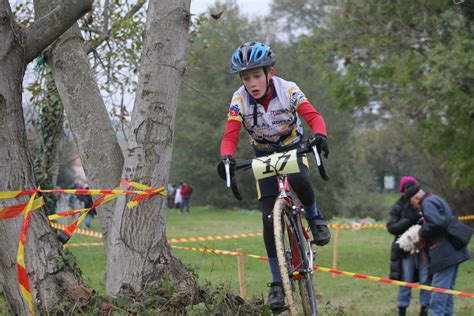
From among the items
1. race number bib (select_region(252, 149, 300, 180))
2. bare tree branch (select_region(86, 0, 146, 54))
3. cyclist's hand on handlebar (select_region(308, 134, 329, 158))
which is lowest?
race number bib (select_region(252, 149, 300, 180))

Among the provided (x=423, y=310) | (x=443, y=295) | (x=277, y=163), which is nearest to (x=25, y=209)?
(x=277, y=163)

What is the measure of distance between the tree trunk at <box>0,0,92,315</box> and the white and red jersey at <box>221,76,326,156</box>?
1.48m

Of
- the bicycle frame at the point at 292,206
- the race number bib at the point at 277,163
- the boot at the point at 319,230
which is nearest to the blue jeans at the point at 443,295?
the boot at the point at 319,230

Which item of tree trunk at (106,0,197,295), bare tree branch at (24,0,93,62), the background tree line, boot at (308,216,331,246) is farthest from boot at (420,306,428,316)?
bare tree branch at (24,0,93,62)

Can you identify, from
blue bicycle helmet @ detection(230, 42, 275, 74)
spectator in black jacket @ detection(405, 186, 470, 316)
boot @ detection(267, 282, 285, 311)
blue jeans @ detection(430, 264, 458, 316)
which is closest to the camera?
blue bicycle helmet @ detection(230, 42, 275, 74)

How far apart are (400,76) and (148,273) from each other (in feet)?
43.6

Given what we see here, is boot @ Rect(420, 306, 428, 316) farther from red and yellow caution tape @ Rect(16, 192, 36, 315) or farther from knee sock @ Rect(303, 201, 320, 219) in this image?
red and yellow caution tape @ Rect(16, 192, 36, 315)

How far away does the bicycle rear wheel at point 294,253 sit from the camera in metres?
5.85

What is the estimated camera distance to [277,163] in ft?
19.6

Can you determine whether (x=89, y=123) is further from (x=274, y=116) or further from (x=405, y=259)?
(x=405, y=259)

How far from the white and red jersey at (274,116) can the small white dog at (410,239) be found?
406 centimetres

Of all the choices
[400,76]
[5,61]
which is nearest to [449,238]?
[5,61]

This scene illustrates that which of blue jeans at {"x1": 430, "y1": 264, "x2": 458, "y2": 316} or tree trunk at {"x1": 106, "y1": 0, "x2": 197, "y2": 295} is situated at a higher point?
tree trunk at {"x1": 106, "y1": 0, "x2": 197, "y2": 295}

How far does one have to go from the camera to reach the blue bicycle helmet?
595 centimetres
